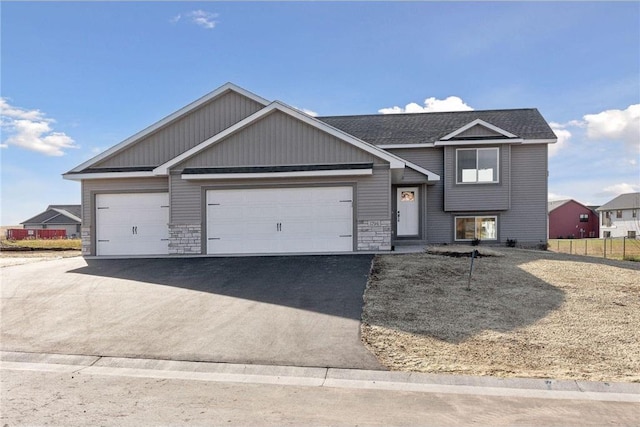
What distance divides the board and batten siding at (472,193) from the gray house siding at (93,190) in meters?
11.3

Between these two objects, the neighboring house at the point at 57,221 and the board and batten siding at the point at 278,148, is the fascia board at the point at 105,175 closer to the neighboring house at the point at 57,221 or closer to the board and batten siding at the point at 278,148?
the board and batten siding at the point at 278,148

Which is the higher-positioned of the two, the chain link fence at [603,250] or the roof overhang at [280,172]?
the roof overhang at [280,172]

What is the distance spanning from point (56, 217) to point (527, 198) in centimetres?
6377

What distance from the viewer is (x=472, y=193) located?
18.3 metres

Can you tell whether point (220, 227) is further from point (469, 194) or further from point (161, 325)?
point (469, 194)

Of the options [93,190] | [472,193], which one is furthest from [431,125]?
[93,190]

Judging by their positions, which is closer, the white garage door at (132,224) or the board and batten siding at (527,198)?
the white garage door at (132,224)

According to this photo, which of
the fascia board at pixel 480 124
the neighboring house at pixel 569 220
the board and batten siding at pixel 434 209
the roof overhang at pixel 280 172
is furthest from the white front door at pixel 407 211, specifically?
the neighboring house at pixel 569 220

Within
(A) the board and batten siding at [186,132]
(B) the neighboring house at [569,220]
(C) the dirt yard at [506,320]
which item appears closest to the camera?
(C) the dirt yard at [506,320]

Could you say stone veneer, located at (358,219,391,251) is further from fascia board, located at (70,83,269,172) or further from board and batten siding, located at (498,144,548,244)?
board and batten siding, located at (498,144,548,244)

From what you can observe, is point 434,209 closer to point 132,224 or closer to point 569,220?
point 132,224

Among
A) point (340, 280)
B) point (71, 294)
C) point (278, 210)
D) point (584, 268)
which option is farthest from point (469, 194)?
point (71, 294)

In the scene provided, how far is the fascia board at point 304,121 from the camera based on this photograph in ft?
45.8

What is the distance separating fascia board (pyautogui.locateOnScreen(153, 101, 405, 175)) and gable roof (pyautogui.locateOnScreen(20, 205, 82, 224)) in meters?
55.3
